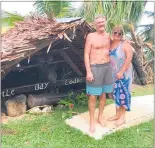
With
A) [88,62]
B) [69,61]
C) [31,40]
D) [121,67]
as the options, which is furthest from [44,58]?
[121,67]

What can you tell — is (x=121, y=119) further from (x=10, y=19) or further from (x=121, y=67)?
(x=10, y=19)

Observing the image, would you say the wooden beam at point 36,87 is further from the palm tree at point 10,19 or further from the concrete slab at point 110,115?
the palm tree at point 10,19

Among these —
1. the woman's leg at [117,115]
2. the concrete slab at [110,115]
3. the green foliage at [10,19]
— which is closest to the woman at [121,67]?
the woman's leg at [117,115]

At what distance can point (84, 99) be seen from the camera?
7.67 metres

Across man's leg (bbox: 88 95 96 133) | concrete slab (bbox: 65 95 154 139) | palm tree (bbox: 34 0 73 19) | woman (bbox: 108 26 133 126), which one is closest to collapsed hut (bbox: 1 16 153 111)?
woman (bbox: 108 26 133 126)

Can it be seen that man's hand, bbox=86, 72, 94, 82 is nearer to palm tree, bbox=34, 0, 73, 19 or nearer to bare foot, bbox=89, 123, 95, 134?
bare foot, bbox=89, 123, 95, 134

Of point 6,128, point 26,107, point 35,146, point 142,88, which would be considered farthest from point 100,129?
point 142,88

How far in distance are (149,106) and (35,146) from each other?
122 inches

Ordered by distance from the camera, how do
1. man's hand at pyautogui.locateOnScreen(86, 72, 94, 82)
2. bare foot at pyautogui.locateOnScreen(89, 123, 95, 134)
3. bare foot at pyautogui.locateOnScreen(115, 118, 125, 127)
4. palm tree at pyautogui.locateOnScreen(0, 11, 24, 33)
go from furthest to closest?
palm tree at pyautogui.locateOnScreen(0, 11, 24, 33)
bare foot at pyautogui.locateOnScreen(115, 118, 125, 127)
bare foot at pyautogui.locateOnScreen(89, 123, 95, 134)
man's hand at pyautogui.locateOnScreen(86, 72, 94, 82)

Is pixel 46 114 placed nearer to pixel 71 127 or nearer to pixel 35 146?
pixel 71 127

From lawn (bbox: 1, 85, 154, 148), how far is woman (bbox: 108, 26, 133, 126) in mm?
465

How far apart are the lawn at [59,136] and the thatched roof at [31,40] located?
3.79ft

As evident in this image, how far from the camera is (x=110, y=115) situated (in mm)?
6477

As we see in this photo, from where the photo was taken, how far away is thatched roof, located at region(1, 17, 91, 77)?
5.55 meters
